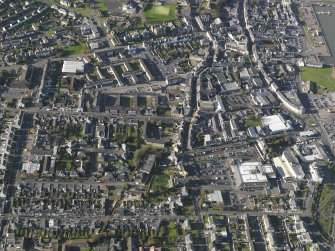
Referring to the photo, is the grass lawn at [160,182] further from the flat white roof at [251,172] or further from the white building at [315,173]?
the white building at [315,173]

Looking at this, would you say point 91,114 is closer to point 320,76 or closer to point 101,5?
point 101,5

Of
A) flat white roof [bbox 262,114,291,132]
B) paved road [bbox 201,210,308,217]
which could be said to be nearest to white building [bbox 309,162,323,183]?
paved road [bbox 201,210,308,217]

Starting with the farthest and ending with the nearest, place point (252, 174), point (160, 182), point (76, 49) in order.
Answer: point (76, 49) → point (252, 174) → point (160, 182)

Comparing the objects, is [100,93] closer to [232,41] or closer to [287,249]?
[232,41]

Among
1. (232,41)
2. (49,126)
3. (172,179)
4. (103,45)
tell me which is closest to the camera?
(172,179)

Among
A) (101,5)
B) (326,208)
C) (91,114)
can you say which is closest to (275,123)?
(326,208)

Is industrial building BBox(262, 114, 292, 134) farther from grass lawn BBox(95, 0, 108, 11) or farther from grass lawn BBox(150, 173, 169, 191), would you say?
grass lawn BBox(95, 0, 108, 11)

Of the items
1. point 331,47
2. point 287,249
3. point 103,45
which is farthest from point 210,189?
point 331,47
